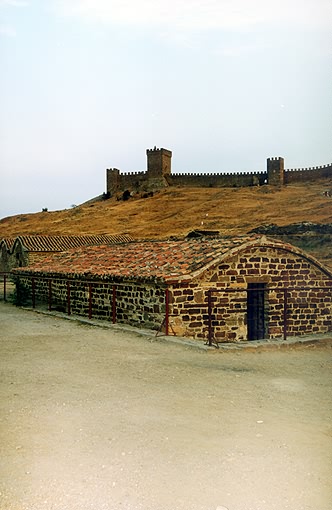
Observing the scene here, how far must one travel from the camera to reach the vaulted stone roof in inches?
518

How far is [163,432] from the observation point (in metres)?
5.55

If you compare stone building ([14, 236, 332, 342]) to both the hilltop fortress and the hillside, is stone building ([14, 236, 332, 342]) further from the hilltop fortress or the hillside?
the hilltop fortress

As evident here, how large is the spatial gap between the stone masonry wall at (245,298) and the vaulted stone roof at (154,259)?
300 millimetres

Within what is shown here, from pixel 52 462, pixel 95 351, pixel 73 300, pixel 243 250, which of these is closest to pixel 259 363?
pixel 95 351

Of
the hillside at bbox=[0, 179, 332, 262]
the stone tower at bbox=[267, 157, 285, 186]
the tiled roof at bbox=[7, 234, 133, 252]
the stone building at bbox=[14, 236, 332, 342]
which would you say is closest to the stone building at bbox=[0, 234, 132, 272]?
the tiled roof at bbox=[7, 234, 133, 252]

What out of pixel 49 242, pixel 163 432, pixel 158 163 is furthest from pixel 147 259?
pixel 158 163

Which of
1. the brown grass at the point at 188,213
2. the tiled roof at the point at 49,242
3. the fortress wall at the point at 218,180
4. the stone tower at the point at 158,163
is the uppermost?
the stone tower at the point at 158,163

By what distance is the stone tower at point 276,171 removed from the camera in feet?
207

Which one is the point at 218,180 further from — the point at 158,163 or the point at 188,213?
the point at 188,213

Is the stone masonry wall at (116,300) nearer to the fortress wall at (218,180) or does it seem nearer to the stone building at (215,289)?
the stone building at (215,289)

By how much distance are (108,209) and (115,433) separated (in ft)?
186

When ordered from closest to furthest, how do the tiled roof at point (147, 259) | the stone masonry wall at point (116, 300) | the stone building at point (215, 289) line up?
1. the stone building at point (215, 289)
2. the stone masonry wall at point (116, 300)
3. the tiled roof at point (147, 259)

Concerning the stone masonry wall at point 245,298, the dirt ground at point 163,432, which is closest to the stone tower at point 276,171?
the stone masonry wall at point 245,298

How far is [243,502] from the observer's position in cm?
403
